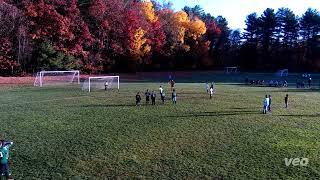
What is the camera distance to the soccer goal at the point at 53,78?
53809 mm

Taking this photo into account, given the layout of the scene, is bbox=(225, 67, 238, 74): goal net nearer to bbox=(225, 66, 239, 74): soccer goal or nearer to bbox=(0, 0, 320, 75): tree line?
bbox=(225, 66, 239, 74): soccer goal

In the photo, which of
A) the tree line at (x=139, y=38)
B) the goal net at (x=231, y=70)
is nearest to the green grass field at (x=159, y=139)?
the tree line at (x=139, y=38)

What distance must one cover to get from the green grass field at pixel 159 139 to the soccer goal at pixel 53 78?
1757 centimetres

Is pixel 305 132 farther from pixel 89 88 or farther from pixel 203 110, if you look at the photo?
pixel 89 88

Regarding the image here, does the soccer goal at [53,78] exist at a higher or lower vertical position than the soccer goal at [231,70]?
lower

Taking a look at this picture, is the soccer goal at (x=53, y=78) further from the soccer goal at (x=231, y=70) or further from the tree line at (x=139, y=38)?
the soccer goal at (x=231, y=70)

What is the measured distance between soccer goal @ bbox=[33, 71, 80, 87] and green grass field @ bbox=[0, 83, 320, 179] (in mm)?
17568

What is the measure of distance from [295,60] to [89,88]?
209 feet

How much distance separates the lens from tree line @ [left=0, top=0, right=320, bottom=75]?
6084 centimetres

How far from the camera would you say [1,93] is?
4303 centimetres

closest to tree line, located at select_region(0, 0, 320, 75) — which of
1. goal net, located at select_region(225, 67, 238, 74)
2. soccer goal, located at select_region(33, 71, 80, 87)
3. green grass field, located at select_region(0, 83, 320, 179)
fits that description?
soccer goal, located at select_region(33, 71, 80, 87)

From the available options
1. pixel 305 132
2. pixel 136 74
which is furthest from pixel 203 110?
pixel 136 74

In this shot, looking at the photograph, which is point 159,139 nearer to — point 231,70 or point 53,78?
point 53,78

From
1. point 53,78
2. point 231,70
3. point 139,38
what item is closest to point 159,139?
→ point 53,78
